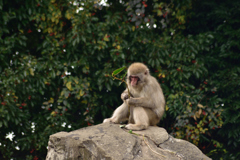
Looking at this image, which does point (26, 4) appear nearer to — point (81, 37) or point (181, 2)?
point (81, 37)

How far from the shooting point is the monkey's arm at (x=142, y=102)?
5383 millimetres

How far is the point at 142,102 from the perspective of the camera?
17.8ft

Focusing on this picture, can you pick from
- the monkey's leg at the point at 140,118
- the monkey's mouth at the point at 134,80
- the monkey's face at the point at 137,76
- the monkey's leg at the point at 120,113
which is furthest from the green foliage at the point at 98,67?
the monkey's leg at the point at 140,118

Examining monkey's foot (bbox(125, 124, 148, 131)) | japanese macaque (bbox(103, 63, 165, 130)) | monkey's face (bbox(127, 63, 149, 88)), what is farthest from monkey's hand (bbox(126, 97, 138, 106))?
monkey's foot (bbox(125, 124, 148, 131))

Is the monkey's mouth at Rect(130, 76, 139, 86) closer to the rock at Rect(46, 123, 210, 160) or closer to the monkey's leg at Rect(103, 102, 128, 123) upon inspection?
the monkey's leg at Rect(103, 102, 128, 123)

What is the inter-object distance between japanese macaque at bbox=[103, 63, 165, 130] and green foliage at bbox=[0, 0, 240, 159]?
160cm

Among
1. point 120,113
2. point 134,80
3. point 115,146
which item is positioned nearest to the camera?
point 115,146

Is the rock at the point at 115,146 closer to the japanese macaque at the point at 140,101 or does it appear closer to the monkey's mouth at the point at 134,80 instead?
the japanese macaque at the point at 140,101

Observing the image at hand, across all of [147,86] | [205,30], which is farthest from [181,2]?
[147,86]

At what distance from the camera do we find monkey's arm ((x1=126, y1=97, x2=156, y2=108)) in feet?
17.7

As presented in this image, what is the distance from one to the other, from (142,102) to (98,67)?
8.20 feet

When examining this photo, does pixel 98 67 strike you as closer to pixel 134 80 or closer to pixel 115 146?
pixel 134 80

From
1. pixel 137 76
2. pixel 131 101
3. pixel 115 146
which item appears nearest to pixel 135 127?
pixel 131 101

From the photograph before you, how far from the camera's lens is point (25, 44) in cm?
753
